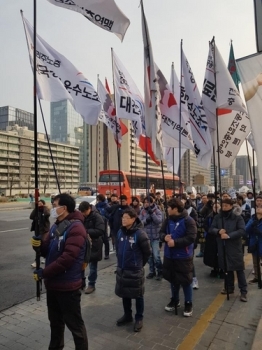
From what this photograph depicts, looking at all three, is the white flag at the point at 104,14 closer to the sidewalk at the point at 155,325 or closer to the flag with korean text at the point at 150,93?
the flag with korean text at the point at 150,93

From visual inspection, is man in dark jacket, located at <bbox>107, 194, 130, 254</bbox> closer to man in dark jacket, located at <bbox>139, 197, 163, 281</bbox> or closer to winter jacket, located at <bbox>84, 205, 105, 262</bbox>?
man in dark jacket, located at <bbox>139, 197, 163, 281</bbox>

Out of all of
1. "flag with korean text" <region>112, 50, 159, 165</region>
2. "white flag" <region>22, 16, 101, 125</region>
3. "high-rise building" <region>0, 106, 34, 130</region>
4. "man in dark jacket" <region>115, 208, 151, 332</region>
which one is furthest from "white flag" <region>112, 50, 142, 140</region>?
"high-rise building" <region>0, 106, 34, 130</region>

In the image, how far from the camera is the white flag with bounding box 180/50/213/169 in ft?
24.1

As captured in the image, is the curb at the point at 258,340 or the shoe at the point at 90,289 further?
the shoe at the point at 90,289

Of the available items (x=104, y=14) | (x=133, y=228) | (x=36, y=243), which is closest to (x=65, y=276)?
(x=36, y=243)

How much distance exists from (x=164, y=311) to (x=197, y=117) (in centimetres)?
460

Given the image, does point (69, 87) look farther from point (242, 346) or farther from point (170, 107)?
point (242, 346)

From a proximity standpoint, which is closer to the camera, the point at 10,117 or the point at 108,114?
the point at 108,114

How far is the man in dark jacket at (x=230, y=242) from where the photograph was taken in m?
5.18

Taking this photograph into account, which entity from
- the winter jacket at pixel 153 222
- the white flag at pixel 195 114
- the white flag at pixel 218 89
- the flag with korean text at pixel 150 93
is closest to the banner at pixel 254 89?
the flag with korean text at pixel 150 93

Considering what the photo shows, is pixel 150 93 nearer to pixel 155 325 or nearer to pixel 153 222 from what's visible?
pixel 153 222

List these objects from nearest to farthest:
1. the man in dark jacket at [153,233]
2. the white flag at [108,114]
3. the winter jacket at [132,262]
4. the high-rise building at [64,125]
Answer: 1. the winter jacket at [132,262]
2. the man in dark jacket at [153,233]
3. the white flag at [108,114]
4. the high-rise building at [64,125]

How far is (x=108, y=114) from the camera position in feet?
28.5

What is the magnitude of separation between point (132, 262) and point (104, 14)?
4.23 metres
